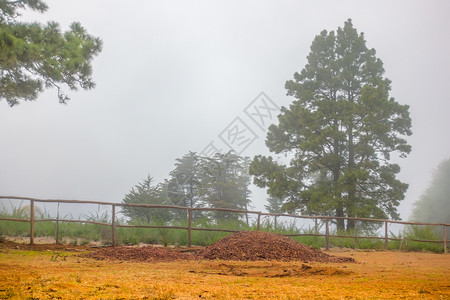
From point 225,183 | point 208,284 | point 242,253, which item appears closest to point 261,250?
point 242,253

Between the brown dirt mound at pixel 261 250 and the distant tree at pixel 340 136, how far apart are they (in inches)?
296

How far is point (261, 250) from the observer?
30.5 feet

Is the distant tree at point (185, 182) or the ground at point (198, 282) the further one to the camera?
the distant tree at point (185, 182)

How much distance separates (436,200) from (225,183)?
20144 millimetres

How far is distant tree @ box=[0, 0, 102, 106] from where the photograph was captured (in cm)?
959

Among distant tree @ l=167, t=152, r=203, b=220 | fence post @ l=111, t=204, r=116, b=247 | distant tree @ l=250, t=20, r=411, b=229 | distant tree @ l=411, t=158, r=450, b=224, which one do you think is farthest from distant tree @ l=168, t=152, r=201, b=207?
distant tree @ l=411, t=158, r=450, b=224

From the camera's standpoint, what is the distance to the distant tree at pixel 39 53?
9594 mm

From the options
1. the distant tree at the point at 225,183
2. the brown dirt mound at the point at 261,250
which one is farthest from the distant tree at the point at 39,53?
the distant tree at the point at 225,183

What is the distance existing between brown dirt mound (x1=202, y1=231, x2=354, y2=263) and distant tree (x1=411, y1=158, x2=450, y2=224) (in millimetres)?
27010

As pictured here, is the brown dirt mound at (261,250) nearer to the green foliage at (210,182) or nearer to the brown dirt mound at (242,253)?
the brown dirt mound at (242,253)

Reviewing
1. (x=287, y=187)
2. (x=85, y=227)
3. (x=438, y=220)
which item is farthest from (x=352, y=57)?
(x=438, y=220)

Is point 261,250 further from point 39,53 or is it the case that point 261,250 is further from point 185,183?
point 185,183

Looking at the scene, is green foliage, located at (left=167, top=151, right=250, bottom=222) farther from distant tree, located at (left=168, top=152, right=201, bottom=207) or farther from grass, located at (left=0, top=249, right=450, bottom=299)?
grass, located at (left=0, top=249, right=450, bottom=299)

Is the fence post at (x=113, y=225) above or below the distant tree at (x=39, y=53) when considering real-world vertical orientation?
below
